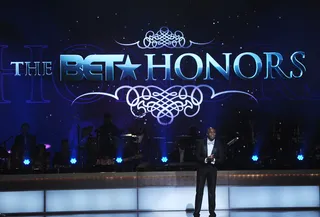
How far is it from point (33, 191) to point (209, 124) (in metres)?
4.41

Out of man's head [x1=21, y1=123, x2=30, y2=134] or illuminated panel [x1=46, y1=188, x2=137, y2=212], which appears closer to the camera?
illuminated panel [x1=46, y1=188, x2=137, y2=212]

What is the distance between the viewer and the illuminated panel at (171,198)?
11398 millimetres

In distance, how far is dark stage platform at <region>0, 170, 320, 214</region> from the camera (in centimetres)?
1135

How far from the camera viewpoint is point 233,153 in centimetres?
1337

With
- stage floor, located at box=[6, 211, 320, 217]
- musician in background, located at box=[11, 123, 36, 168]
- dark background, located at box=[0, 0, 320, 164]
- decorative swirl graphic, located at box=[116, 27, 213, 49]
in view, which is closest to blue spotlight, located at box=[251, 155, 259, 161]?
dark background, located at box=[0, 0, 320, 164]

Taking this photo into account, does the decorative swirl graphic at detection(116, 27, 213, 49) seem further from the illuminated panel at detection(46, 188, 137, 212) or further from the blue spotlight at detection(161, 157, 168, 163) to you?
the illuminated panel at detection(46, 188, 137, 212)

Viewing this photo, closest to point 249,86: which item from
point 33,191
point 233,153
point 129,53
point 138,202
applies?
point 233,153

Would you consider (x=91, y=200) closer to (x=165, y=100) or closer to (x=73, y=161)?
(x=73, y=161)

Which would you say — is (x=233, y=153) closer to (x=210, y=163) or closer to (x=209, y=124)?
(x=209, y=124)

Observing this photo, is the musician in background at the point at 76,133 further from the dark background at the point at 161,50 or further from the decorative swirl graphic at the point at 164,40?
the decorative swirl graphic at the point at 164,40

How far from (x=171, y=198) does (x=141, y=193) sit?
0.52 metres

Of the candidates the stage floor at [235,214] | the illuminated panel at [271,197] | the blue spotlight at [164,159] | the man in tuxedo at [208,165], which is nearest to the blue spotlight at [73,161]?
the blue spotlight at [164,159]

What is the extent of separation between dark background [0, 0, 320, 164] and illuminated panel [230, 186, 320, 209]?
8.94ft

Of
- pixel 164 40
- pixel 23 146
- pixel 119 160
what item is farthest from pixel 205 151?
pixel 164 40
